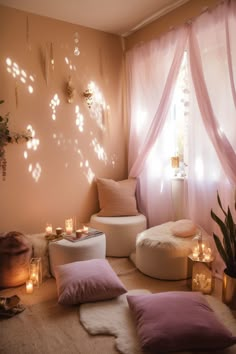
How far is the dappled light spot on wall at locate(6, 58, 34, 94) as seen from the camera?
3.03 meters

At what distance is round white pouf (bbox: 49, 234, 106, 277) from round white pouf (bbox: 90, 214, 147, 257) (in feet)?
1.31

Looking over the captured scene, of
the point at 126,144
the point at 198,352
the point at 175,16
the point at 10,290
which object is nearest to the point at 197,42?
the point at 175,16

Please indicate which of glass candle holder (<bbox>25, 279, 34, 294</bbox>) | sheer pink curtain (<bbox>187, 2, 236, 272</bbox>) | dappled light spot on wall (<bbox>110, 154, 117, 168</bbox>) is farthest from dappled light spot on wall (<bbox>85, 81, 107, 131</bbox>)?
glass candle holder (<bbox>25, 279, 34, 294</bbox>)

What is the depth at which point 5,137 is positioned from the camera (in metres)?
2.98

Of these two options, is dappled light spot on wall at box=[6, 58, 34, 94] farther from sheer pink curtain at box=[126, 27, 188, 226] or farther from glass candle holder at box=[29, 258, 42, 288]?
glass candle holder at box=[29, 258, 42, 288]

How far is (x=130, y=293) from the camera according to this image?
2.46 meters

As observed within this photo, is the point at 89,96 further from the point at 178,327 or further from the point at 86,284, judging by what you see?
the point at 178,327

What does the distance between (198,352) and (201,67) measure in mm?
2301

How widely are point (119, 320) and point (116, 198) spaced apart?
1.60 metres

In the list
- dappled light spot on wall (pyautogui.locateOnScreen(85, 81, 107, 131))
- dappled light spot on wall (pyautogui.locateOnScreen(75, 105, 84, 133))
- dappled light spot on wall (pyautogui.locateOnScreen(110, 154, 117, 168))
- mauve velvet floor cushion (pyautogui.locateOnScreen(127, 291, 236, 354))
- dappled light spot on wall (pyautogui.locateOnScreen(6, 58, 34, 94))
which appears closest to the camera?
mauve velvet floor cushion (pyautogui.locateOnScreen(127, 291, 236, 354))

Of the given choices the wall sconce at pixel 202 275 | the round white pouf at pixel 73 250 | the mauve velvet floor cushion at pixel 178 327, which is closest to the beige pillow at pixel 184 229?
the wall sconce at pixel 202 275

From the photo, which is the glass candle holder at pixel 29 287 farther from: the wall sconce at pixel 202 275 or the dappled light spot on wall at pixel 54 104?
the dappled light spot on wall at pixel 54 104

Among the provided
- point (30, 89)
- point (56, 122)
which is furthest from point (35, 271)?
point (30, 89)

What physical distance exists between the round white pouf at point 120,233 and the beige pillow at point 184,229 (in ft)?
1.61
